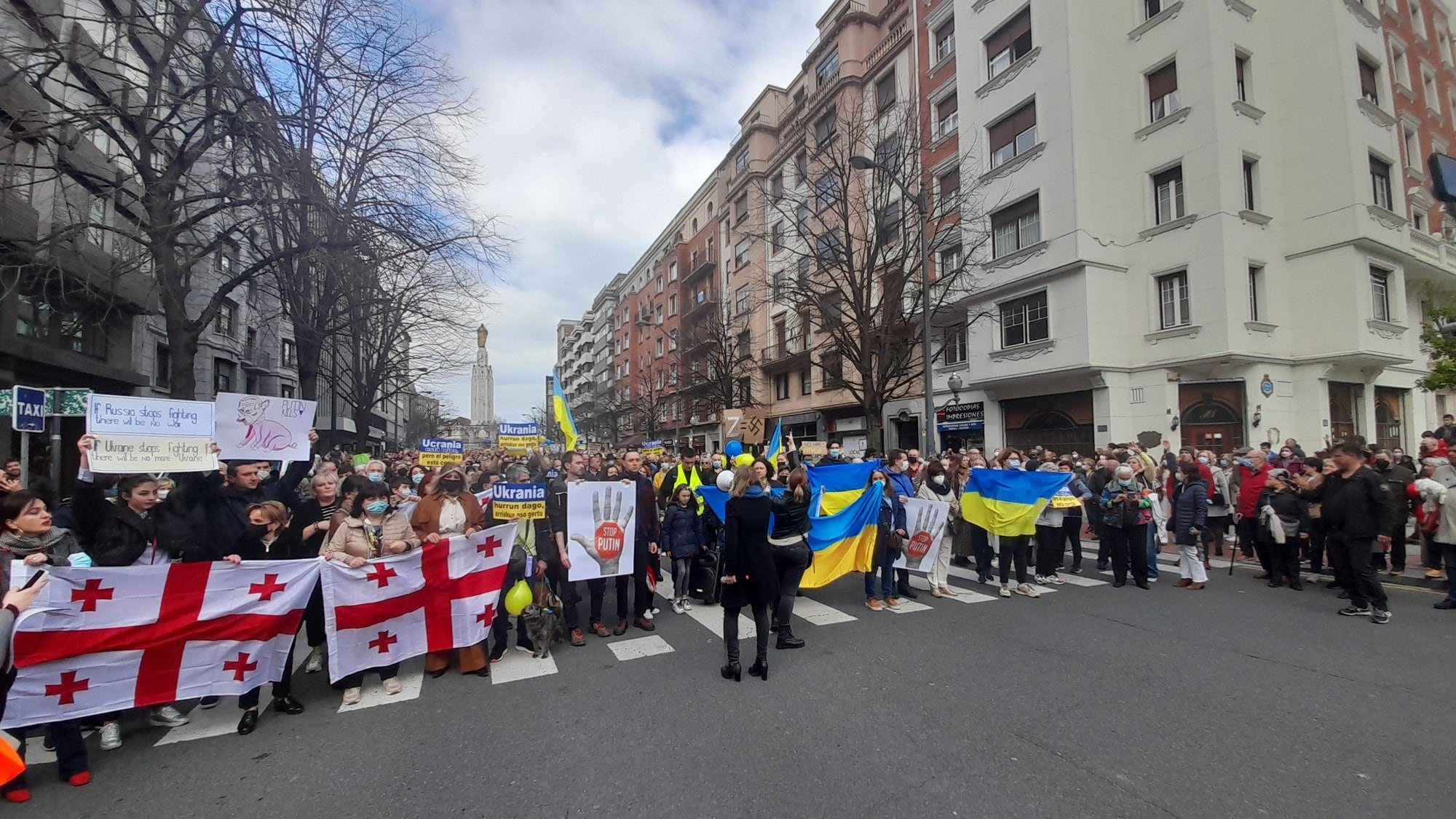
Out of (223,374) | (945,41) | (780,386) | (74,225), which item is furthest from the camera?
(780,386)

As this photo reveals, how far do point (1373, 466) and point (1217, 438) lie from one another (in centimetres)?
999

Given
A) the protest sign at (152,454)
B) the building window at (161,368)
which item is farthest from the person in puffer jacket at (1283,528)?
the building window at (161,368)

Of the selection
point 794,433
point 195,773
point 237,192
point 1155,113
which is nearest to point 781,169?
point 794,433

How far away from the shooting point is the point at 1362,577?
654cm

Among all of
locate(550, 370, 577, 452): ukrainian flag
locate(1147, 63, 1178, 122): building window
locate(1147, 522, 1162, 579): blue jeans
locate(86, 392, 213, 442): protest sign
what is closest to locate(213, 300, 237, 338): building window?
locate(550, 370, 577, 452): ukrainian flag

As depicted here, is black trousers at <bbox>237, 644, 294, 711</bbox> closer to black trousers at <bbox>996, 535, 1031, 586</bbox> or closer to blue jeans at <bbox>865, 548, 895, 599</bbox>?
blue jeans at <bbox>865, 548, 895, 599</bbox>

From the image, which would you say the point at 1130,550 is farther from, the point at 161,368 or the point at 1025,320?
the point at 161,368

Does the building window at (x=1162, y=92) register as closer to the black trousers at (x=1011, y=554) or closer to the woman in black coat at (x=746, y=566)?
the black trousers at (x=1011, y=554)

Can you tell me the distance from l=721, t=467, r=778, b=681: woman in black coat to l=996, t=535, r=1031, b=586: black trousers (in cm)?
407

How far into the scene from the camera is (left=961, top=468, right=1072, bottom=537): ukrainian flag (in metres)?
8.03

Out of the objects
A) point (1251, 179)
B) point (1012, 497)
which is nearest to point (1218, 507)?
point (1012, 497)

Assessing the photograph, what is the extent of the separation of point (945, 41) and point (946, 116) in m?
3.06

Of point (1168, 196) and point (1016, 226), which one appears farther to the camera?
point (1016, 226)

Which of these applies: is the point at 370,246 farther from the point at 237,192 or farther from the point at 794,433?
the point at 794,433
